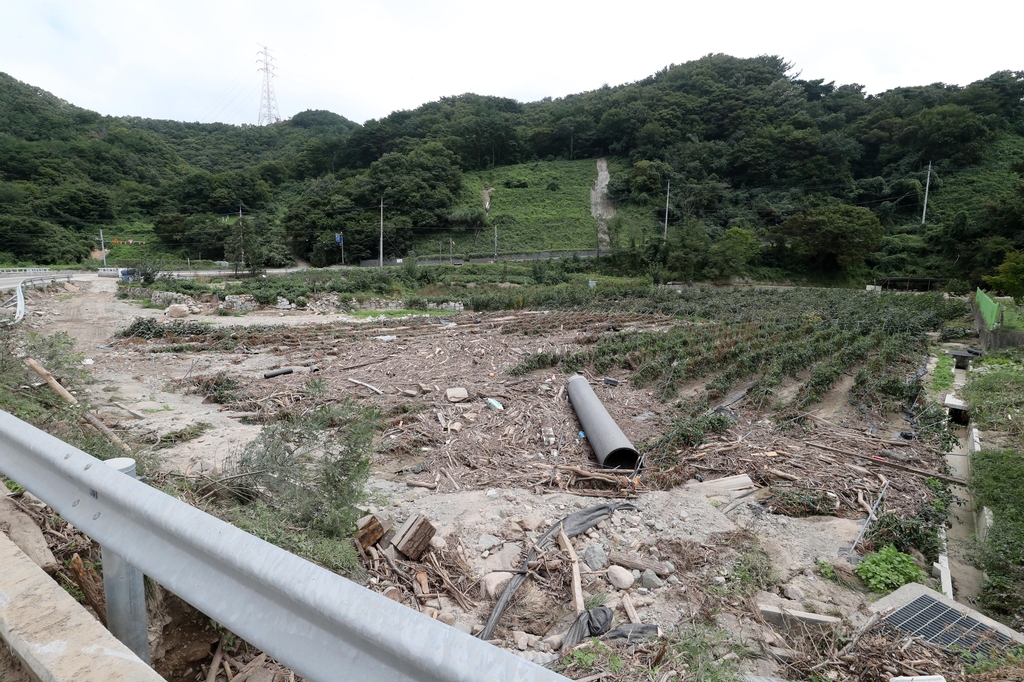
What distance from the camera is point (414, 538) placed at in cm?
407

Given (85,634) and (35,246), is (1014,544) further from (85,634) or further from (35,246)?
(35,246)

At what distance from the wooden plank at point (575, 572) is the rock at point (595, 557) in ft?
0.32

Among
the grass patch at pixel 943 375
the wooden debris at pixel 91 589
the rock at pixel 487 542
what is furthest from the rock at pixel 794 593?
the grass patch at pixel 943 375

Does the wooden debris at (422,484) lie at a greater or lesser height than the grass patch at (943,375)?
lesser

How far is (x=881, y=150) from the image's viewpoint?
63.3 meters

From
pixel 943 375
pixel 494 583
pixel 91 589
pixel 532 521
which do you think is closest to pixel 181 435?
pixel 532 521

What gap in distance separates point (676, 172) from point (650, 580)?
71889 mm

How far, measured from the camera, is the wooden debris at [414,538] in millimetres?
4020

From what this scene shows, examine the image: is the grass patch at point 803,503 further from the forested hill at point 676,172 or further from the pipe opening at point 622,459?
the forested hill at point 676,172

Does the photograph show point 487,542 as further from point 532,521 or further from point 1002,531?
point 1002,531

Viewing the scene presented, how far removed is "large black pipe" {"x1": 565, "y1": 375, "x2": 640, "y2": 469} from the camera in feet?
22.5

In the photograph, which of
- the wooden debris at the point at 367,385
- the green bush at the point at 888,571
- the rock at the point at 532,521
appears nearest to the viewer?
the green bush at the point at 888,571

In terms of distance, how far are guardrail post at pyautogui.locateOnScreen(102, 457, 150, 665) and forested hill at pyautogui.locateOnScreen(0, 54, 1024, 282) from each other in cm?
4112

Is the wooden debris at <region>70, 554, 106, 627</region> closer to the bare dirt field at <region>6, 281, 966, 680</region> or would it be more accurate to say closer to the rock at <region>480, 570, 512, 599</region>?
the bare dirt field at <region>6, 281, 966, 680</region>
